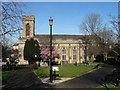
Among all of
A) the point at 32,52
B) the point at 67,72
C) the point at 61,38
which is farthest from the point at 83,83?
the point at 61,38

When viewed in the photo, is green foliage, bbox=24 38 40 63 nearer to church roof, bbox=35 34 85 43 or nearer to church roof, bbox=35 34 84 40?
church roof, bbox=35 34 85 43

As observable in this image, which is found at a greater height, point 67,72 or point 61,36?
point 61,36

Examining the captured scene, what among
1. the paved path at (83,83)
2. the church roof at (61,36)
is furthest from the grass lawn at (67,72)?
the church roof at (61,36)

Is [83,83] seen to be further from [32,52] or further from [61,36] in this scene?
[61,36]

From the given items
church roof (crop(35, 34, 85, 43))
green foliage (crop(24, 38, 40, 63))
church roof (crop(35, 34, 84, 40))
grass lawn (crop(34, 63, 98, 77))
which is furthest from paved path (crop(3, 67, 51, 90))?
church roof (crop(35, 34, 84, 40))

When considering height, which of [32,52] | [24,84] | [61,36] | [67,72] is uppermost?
[61,36]

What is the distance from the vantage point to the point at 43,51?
77.2m

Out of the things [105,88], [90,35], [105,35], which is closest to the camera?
[105,88]

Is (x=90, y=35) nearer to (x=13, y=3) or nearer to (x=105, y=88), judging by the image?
(x=105, y=88)

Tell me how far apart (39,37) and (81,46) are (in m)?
16.6

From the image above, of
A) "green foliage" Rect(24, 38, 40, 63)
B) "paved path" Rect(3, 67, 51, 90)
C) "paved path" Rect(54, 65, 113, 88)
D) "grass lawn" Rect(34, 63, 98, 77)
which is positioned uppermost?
"green foliage" Rect(24, 38, 40, 63)

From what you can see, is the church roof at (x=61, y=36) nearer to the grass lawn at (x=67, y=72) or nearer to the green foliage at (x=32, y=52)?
the green foliage at (x=32, y=52)

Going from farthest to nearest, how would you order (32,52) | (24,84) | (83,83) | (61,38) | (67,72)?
(61,38), (32,52), (67,72), (83,83), (24,84)

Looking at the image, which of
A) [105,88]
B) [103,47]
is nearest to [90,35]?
[103,47]
